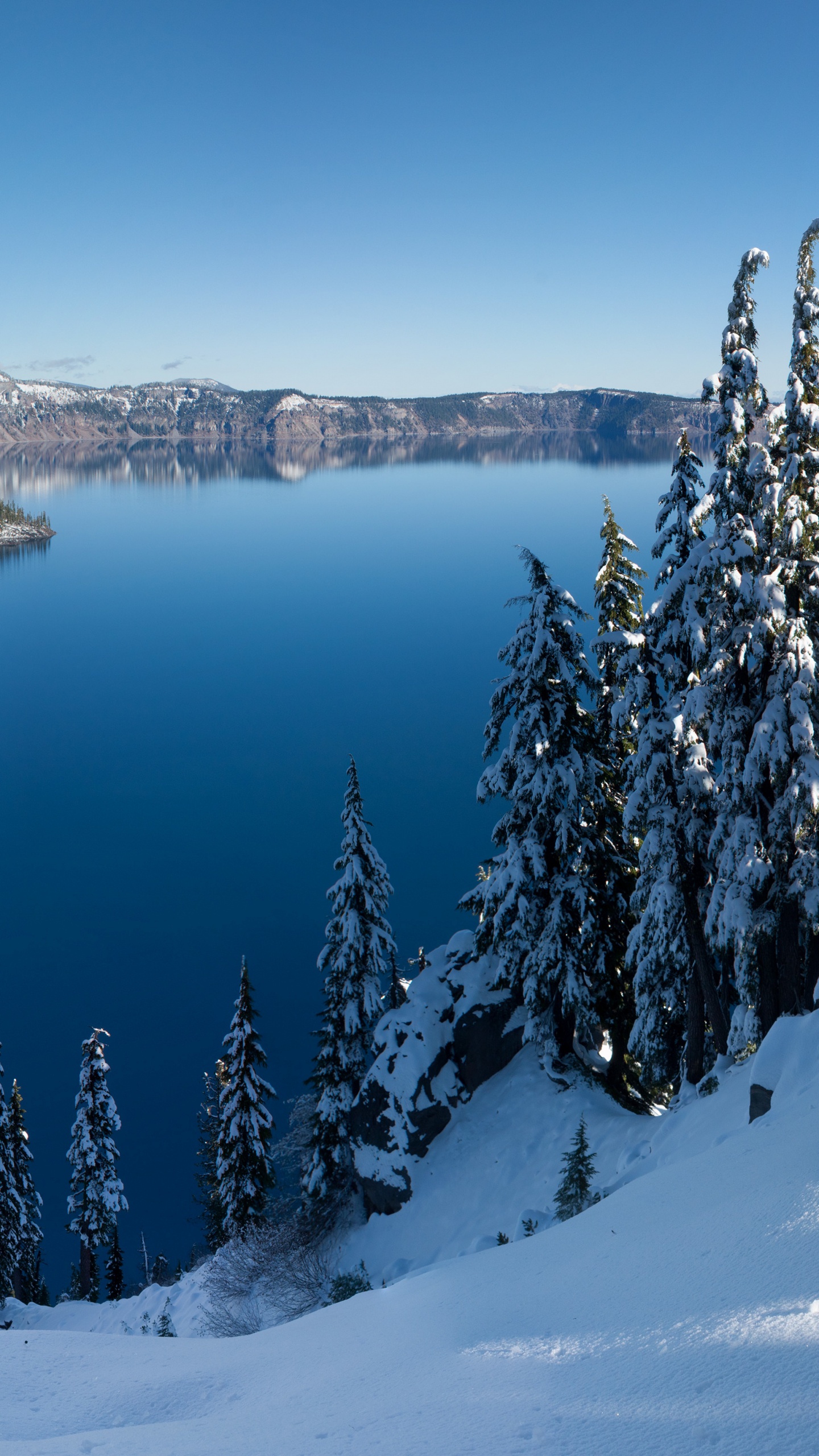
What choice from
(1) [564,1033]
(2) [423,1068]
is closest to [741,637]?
(1) [564,1033]

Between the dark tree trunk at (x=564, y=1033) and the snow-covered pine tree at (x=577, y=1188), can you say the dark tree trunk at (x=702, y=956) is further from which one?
the snow-covered pine tree at (x=577, y=1188)

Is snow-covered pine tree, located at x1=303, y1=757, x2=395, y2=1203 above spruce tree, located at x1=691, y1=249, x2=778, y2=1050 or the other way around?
the other way around

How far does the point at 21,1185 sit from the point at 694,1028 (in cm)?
2819

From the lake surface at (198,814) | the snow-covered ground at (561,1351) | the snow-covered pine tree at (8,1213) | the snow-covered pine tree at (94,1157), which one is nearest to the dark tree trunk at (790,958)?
the snow-covered ground at (561,1351)

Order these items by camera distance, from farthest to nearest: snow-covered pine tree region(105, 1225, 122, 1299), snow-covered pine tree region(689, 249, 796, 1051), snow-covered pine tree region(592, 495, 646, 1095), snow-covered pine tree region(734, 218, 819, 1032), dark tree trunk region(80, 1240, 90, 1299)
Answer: snow-covered pine tree region(105, 1225, 122, 1299)
dark tree trunk region(80, 1240, 90, 1299)
snow-covered pine tree region(592, 495, 646, 1095)
snow-covered pine tree region(689, 249, 796, 1051)
snow-covered pine tree region(734, 218, 819, 1032)

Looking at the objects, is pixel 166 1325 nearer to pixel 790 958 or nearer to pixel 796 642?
pixel 790 958

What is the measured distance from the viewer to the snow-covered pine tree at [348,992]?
2488 centimetres

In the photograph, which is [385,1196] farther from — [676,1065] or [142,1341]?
[142,1341]

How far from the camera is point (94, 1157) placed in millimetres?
31688

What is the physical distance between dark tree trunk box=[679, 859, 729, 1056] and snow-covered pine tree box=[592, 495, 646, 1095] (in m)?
2.64

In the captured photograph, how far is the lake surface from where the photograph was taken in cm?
5072

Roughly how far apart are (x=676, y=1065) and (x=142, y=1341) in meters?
15.1

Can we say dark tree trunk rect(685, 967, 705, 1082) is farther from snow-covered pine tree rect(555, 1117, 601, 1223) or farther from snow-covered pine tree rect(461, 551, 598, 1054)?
snow-covered pine tree rect(555, 1117, 601, 1223)

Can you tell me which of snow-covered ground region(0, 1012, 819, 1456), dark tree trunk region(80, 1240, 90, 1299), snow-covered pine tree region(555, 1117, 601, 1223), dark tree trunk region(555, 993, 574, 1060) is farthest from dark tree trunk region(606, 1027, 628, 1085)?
dark tree trunk region(80, 1240, 90, 1299)
